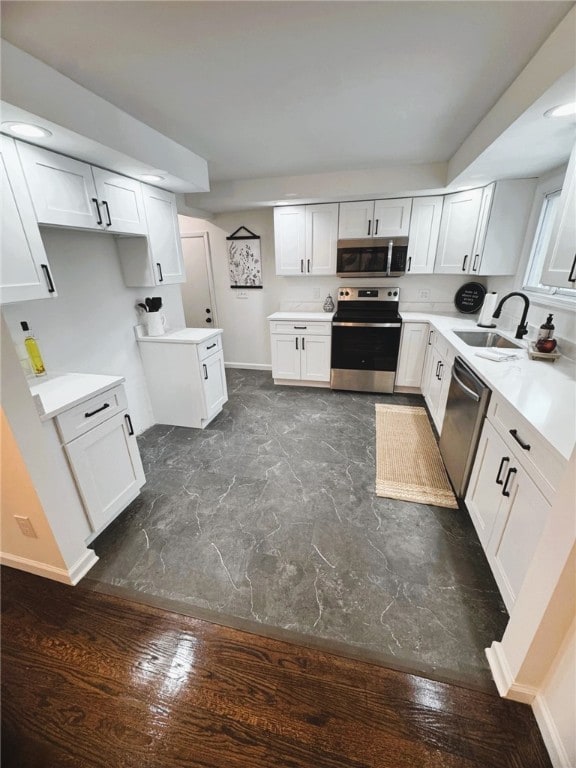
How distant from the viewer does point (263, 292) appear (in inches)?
177

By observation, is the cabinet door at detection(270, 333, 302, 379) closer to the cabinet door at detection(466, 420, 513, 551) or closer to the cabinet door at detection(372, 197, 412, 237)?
the cabinet door at detection(372, 197, 412, 237)

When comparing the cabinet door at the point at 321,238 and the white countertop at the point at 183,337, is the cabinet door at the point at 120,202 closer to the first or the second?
the white countertop at the point at 183,337

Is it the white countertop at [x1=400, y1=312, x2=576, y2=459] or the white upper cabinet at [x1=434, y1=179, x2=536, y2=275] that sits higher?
the white upper cabinet at [x1=434, y1=179, x2=536, y2=275]

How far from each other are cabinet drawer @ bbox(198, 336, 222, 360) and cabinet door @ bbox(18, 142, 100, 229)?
1240 mm

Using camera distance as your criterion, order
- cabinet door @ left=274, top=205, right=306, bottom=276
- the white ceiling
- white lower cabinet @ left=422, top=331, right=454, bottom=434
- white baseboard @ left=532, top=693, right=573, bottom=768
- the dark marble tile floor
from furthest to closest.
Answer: cabinet door @ left=274, top=205, right=306, bottom=276
white lower cabinet @ left=422, top=331, right=454, bottom=434
the dark marble tile floor
the white ceiling
white baseboard @ left=532, top=693, right=573, bottom=768

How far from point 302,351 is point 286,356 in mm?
234

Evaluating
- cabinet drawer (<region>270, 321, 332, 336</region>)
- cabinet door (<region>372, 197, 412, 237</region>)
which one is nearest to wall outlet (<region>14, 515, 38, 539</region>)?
cabinet drawer (<region>270, 321, 332, 336</region>)

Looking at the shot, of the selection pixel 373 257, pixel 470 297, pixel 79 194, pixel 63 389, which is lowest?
pixel 63 389

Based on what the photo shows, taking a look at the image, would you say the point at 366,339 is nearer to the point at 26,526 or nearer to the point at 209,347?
the point at 209,347

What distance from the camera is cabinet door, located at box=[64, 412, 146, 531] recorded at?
1704 mm

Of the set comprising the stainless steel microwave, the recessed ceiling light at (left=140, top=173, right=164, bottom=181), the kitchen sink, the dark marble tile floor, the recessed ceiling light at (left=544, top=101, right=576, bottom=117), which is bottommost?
the dark marble tile floor

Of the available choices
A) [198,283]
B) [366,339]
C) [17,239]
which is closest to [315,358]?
[366,339]

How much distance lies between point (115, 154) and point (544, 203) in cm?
337

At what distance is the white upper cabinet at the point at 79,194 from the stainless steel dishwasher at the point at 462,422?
2.70 meters
